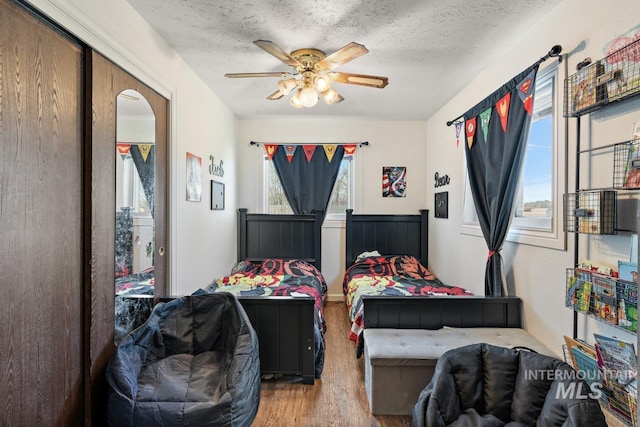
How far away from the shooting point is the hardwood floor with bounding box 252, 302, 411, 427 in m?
2.00

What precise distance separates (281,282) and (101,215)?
204 cm

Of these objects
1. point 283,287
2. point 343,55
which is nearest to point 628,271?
point 343,55

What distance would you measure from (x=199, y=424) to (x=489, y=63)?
3.18m

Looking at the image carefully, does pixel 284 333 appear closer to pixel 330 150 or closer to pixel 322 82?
pixel 322 82

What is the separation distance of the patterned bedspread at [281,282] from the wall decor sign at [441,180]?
1.81 meters

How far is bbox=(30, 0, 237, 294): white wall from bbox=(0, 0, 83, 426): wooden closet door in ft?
0.55

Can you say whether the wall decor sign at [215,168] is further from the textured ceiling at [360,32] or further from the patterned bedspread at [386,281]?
the patterned bedspread at [386,281]

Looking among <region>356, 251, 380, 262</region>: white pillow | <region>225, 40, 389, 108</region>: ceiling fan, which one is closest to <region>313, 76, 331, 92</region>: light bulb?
<region>225, 40, 389, 108</region>: ceiling fan

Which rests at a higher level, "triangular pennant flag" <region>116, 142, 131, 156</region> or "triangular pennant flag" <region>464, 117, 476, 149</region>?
"triangular pennant flag" <region>464, 117, 476, 149</region>

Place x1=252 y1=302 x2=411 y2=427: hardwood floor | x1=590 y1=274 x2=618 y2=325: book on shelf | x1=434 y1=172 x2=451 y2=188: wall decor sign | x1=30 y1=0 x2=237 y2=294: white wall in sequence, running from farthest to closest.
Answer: x1=434 y1=172 x2=451 y2=188: wall decor sign → x1=252 y1=302 x2=411 y2=427: hardwood floor → x1=30 y1=0 x2=237 y2=294: white wall → x1=590 y1=274 x2=618 y2=325: book on shelf

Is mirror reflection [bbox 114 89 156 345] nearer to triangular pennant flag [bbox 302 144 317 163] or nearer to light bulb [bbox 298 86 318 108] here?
light bulb [bbox 298 86 318 108]

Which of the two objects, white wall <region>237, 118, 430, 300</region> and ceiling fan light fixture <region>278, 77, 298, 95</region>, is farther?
white wall <region>237, 118, 430, 300</region>

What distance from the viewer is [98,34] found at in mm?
1658

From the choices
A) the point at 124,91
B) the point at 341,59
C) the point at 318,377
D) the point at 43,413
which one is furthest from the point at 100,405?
the point at 341,59
